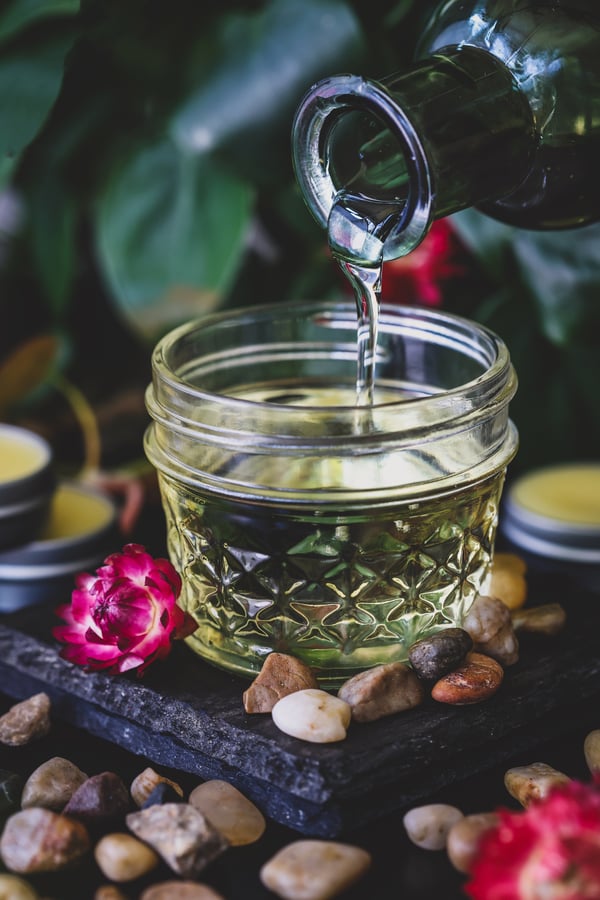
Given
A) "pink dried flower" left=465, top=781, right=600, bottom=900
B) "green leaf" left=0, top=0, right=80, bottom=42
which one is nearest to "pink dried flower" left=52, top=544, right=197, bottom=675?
"pink dried flower" left=465, top=781, right=600, bottom=900

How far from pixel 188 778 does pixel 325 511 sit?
17 centimetres

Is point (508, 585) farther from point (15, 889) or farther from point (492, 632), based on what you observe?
point (15, 889)

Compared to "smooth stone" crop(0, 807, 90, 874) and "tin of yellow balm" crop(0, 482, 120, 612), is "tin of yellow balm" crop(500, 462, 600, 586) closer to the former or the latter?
"tin of yellow balm" crop(0, 482, 120, 612)

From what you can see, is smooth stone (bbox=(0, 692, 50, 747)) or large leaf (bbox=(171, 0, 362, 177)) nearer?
smooth stone (bbox=(0, 692, 50, 747))

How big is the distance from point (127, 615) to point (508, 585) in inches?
9.5

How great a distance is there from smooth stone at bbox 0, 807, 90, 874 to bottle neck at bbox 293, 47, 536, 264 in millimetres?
318

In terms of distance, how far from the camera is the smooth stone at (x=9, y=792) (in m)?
0.60

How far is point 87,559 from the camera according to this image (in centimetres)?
86

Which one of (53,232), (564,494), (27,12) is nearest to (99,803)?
(564,494)

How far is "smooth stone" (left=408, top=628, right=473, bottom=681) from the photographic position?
2.03ft

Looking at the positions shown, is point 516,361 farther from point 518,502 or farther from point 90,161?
point 90,161

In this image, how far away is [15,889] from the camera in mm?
520

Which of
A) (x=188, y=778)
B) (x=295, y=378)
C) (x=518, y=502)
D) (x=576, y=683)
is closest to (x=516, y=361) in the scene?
(x=518, y=502)

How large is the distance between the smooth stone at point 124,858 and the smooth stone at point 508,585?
27 cm
